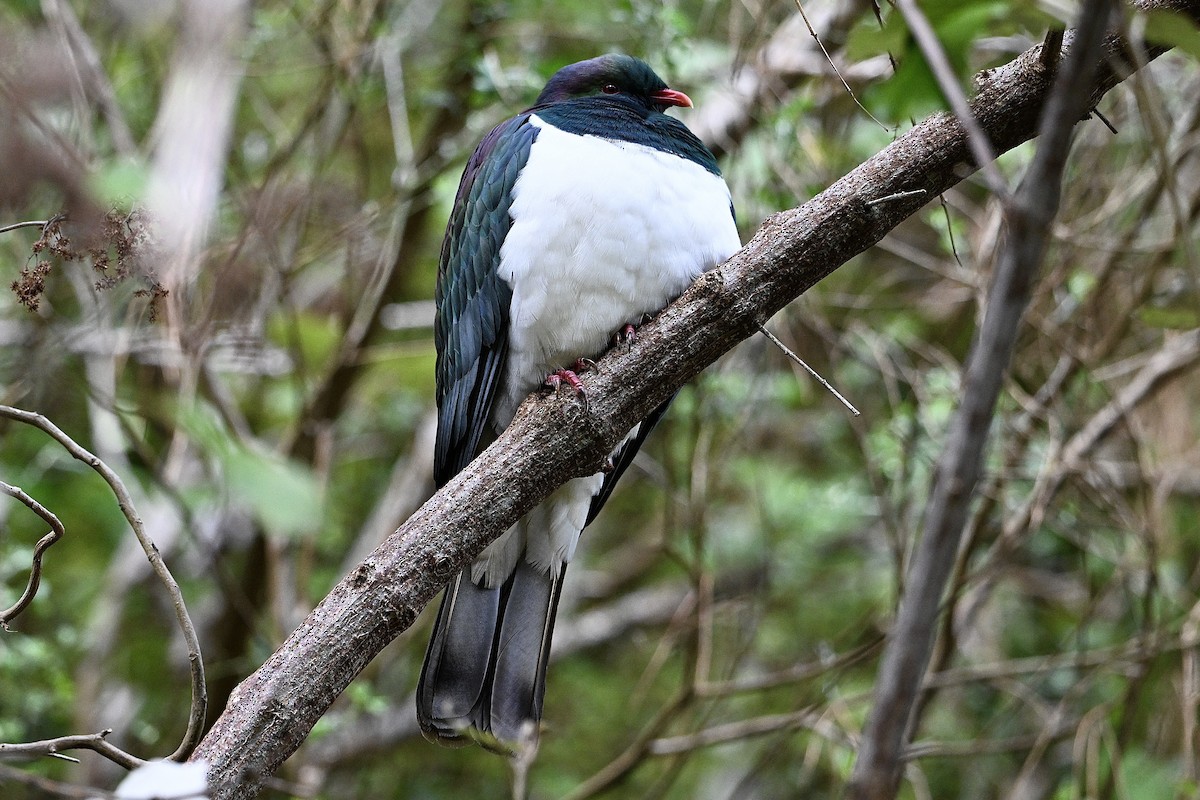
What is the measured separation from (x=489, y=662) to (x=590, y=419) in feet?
2.99

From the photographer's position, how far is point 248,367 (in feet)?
14.2

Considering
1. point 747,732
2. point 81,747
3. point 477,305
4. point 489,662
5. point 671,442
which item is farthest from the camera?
point 671,442

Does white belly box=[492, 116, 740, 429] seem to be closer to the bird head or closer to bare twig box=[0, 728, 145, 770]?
the bird head

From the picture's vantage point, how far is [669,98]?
3412mm

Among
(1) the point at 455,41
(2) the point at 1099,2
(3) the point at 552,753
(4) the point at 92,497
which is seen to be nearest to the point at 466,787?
(3) the point at 552,753

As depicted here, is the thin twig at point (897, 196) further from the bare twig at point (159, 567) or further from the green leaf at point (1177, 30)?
the bare twig at point (159, 567)

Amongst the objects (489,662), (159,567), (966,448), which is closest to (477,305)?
(489,662)

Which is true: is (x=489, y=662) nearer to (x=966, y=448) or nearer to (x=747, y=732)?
(x=747, y=732)

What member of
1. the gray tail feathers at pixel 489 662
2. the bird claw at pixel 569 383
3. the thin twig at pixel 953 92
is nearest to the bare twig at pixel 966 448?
the thin twig at pixel 953 92

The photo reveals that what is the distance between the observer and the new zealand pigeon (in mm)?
2768

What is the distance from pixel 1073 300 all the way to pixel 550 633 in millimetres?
2514

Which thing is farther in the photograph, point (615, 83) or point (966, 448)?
point (615, 83)

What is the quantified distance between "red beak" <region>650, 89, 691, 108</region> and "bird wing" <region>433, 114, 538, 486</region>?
18.2 inches

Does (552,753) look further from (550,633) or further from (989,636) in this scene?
(550,633)
